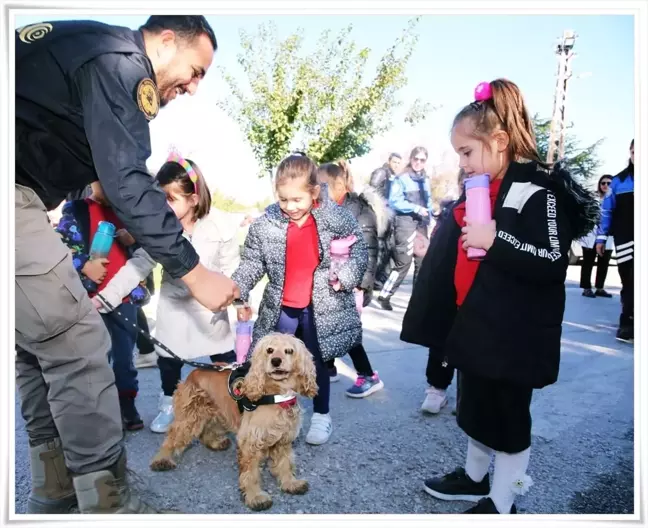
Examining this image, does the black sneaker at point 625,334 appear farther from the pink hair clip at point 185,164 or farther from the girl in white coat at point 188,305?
the pink hair clip at point 185,164

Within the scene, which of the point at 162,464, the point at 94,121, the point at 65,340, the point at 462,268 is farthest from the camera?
the point at 162,464

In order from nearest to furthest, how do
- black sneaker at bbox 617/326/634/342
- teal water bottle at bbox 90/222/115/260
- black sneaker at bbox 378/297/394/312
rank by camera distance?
teal water bottle at bbox 90/222/115/260, black sneaker at bbox 617/326/634/342, black sneaker at bbox 378/297/394/312

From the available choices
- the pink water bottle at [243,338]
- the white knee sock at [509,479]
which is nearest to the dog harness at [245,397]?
the pink water bottle at [243,338]

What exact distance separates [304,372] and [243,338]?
Result: 0.43 m

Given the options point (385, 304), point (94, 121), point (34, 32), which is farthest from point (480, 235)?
point (385, 304)

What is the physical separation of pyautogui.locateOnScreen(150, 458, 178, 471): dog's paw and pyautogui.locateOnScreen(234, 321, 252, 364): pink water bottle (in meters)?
0.57

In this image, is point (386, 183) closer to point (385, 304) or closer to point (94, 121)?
point (385, 304)

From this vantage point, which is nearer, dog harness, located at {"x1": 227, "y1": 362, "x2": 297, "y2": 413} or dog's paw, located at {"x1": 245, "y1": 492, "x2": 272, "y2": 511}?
dog's paw, located at {"x1": 245, "y1": 492, "x2": 272, "y2": 511}

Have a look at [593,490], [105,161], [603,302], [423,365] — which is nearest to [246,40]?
[105,161]

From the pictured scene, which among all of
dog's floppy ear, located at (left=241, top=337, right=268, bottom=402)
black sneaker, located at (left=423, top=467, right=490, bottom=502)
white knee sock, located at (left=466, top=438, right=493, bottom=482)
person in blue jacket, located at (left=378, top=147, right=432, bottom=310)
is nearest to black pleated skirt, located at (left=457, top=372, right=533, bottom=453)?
white knee sock, located at (left=466, top=438, right=493, bottom=482)

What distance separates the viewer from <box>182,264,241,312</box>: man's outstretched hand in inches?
75.5

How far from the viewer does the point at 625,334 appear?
191 inches

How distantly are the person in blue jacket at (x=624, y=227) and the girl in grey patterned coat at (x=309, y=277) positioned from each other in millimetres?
2497

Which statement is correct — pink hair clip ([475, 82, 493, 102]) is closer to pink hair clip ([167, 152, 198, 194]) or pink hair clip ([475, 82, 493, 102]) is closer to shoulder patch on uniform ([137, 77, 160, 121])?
shoulder patch on uniform ([137, 77, 160, 121])
